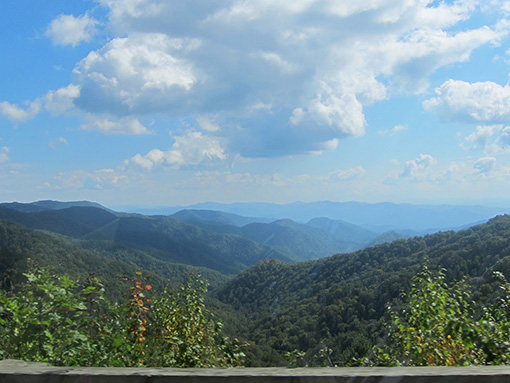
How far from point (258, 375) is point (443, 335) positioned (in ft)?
7.07

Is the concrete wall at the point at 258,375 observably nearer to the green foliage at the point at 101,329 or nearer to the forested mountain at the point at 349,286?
the green foliage at the point at 101,329

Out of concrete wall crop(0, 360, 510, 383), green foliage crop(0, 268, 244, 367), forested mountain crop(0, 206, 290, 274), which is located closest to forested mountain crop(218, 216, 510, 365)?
green foliage crop(0, 268, 244, 367)

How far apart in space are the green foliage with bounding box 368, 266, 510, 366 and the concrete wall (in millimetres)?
932

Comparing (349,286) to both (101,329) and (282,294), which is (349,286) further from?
(101,329)

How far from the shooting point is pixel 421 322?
3322 millimetres

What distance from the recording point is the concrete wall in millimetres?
1697

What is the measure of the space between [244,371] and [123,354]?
4.90ft

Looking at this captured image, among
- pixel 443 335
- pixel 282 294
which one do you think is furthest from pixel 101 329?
pixel 282 294

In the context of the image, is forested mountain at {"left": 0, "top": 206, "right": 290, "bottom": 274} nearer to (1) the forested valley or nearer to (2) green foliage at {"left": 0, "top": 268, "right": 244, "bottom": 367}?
(1) the forested valley

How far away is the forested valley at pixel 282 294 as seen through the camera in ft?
10.4

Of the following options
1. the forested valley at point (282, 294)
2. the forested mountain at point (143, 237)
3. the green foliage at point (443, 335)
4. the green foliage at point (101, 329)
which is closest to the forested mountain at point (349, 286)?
the forested valley at point (282, 294)

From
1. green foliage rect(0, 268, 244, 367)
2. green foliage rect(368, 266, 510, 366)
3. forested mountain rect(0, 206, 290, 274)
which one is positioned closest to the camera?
green foliage rect(368, 266, 510, 366)

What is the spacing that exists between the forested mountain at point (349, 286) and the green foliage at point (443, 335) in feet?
6.84

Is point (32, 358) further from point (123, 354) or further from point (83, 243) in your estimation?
point (83, 243)
